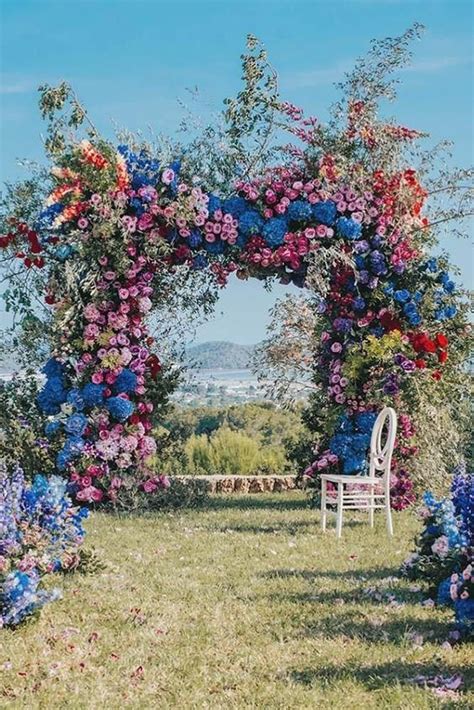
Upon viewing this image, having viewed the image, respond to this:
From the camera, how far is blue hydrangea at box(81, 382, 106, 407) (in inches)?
376

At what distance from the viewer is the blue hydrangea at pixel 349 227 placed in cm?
953

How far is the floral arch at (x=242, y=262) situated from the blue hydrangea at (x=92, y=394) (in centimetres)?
1

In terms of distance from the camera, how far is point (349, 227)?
953cm

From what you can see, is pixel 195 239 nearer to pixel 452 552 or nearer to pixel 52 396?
pixel 52 396

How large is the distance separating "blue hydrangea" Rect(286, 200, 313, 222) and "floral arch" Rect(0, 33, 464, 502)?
0.01 m

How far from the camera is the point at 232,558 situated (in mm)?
6801

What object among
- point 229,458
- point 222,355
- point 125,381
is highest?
point 222,355

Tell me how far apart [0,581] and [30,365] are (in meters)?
6.10

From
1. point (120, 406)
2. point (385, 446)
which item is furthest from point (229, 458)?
point (385, 446)

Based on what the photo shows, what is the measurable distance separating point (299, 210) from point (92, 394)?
8.89 ft

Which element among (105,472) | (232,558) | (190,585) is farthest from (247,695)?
(105,472)

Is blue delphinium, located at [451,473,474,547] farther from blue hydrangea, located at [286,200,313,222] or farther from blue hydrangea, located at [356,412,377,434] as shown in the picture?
blue hydrangea, located at [286,200,313,222]

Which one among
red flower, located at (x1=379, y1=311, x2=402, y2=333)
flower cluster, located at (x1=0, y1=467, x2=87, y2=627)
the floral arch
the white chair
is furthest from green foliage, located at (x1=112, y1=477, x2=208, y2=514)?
flower cluster, located at (x1=0, y1=467, x2=87, y2=627)

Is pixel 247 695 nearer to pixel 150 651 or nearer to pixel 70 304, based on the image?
pixel 150 651
